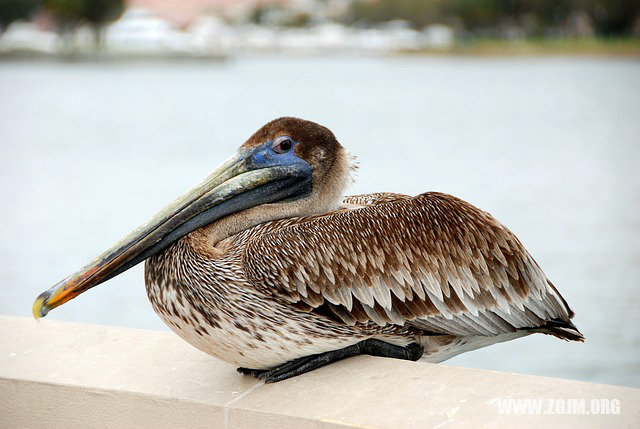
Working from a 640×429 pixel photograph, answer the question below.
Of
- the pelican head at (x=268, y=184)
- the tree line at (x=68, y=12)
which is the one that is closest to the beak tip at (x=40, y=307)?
the pelican head at (x=268, y=184)

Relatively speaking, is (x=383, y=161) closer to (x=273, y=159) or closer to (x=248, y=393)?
(x=273, y=159)

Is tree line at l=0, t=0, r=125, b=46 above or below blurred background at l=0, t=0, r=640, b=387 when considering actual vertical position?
above

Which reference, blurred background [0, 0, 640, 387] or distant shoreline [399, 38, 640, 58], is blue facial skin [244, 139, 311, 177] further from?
distant shoreline [399, 38, 640, 58]

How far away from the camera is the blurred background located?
33.9 feet

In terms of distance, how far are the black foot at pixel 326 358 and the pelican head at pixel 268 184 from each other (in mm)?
456

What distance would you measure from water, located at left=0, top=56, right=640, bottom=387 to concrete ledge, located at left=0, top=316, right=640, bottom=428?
5.28 metres

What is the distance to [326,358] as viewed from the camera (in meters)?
2.69

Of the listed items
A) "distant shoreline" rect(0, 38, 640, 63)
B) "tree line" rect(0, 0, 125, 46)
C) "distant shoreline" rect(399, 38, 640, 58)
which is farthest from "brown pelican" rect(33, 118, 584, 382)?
"tree line" rect(0, 0, 125, 46)

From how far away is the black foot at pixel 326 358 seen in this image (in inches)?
104

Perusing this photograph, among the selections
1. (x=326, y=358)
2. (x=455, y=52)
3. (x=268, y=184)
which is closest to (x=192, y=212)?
(x=268, y=184)

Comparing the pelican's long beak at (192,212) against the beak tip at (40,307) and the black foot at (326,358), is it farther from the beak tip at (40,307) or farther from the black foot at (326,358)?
the black foot at (326,358)

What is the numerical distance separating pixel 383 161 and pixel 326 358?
18.6m

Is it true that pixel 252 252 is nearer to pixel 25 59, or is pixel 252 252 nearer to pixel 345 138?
pixel 345 138

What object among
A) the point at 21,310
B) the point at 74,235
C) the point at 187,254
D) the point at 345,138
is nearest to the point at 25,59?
the point at 345,138
